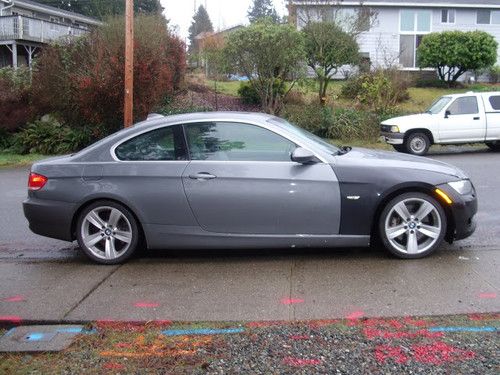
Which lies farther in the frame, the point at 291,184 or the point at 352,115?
the point at 352,115

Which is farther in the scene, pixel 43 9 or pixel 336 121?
pixel 43 9

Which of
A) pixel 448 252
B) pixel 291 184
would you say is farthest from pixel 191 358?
pixel 448 252

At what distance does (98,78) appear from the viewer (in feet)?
53.7

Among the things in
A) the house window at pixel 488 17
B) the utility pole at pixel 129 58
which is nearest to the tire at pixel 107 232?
the utility pole at pixel 129 58

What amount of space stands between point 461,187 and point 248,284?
2.33 m

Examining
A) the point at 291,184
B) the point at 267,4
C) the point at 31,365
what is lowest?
the point at 31,365

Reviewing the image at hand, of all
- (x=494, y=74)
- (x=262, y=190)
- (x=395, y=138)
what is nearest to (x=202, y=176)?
(x=262, y=190)

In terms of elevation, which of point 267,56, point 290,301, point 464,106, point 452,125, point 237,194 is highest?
point 267,56

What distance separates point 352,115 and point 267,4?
74565 mm

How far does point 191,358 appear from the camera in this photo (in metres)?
3.76

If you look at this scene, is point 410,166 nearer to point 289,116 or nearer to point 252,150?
point 252,150

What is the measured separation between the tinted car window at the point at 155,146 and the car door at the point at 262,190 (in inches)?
9.3

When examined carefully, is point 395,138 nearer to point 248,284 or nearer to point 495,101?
point 495,101

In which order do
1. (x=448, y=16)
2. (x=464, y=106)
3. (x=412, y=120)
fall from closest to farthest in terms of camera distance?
(x=412, y=120) < (x=464, y=106) < (x=448, y=16)
